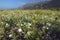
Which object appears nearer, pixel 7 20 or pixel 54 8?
pixel 7 20

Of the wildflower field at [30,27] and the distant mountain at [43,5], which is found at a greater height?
the distant mountain at [43,5]

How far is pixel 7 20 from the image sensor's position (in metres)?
9.02

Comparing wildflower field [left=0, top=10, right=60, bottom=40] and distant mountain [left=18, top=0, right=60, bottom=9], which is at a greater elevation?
distant mountain [left=18, top=0, right=60, bottom=9]

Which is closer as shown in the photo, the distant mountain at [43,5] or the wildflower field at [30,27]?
the wildflower field at [30,27]

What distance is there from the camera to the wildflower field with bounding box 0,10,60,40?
7987 mm

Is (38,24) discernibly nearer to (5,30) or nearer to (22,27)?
(22,27)

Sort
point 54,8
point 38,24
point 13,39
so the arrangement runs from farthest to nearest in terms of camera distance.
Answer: point 54,8 → point 38,24 → point 13,39

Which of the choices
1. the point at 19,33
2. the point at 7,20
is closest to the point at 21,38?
the point at 19,33

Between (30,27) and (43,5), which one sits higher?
(43,5)

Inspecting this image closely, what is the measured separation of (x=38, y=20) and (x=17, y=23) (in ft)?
2.79

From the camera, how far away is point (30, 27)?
845cm

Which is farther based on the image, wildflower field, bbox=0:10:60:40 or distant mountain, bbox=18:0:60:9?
distant mountain, bbox=18:0:60:9

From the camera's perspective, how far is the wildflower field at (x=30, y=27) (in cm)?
799

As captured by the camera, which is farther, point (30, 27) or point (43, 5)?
point (43, 5)
